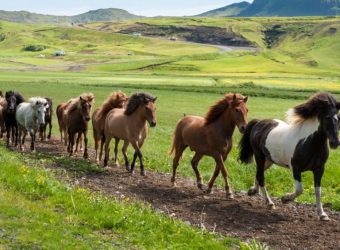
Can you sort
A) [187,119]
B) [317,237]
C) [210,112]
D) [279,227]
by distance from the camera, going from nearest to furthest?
[317,237] → [279,227] → [210,112] → [187,119]

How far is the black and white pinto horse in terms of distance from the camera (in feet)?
39.2

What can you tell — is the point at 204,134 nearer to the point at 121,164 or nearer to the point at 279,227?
the point at 279,227

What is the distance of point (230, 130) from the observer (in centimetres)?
1494

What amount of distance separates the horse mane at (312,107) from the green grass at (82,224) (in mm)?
3916

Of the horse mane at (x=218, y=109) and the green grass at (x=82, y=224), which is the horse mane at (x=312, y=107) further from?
the green grass at (x=82, y=224)

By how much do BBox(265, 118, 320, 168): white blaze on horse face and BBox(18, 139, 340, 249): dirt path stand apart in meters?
1.47

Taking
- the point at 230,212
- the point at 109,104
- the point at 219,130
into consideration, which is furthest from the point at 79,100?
the point at 230,212

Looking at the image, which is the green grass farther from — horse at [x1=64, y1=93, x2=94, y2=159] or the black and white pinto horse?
horse at [x1=64, y1=93, x2=94, y2=159]

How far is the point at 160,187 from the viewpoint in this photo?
15.8 meters

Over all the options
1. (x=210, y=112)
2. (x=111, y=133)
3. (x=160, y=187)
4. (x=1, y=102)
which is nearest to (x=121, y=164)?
(x=111, y=133)

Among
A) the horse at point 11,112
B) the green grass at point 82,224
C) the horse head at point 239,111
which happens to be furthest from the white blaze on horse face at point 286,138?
the horse at point 11,112

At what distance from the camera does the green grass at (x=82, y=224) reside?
374 inches

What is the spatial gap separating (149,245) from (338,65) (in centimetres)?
15366

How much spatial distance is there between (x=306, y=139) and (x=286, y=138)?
650 mm
